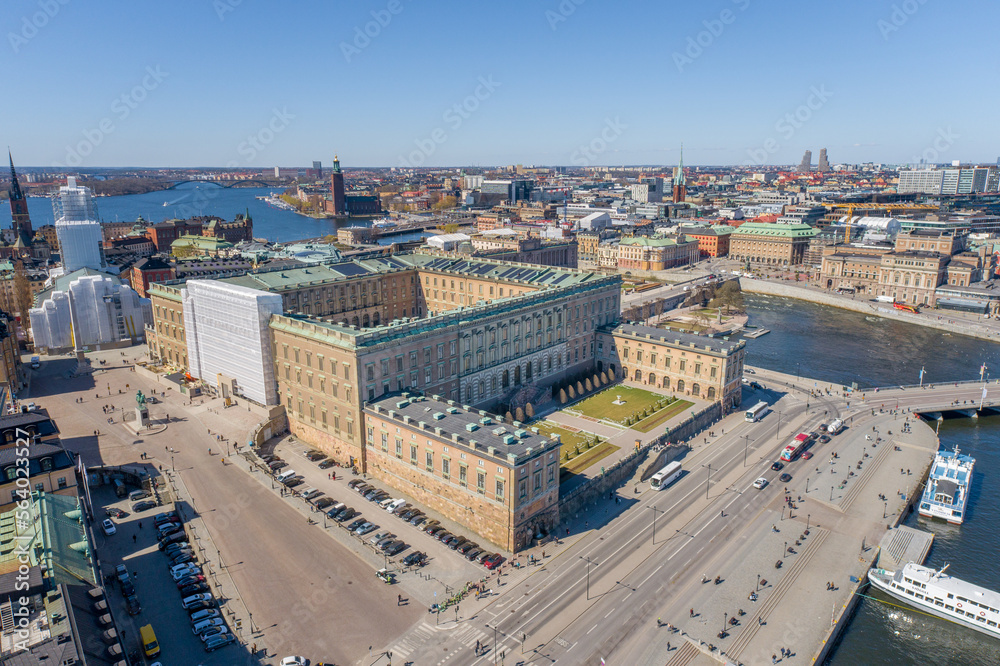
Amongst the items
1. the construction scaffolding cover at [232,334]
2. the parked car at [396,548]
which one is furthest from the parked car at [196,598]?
the construction scaffolding cover at [232,334]

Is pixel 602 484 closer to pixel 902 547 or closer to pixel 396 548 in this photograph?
pixel 396 548

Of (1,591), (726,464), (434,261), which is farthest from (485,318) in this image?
(1,591)

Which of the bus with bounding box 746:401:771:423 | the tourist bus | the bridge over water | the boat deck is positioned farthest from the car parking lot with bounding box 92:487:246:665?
the bridge over water

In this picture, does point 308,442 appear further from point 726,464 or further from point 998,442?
point 998,442

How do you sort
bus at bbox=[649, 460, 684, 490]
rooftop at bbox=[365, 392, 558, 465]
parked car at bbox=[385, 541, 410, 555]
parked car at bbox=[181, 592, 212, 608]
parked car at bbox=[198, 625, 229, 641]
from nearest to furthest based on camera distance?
1. parked car at bbox=[198, 625, 229, 641]
2. parked car at bbox=[181, 592, 212, 608]
3. parked car at bbox=[385, 541, 410, 555]
4. rooftop at bbox=[365, 392, 558, 465]
5. bus at bbox=[649, 460, 684, 490]

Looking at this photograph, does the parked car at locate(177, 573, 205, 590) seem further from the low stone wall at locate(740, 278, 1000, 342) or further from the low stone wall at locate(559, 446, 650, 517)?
the low stone wall at locate(740, 278, 1000, 342)

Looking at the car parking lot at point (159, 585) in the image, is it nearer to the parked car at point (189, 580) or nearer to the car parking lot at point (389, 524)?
the parked car at point (189, 580)
